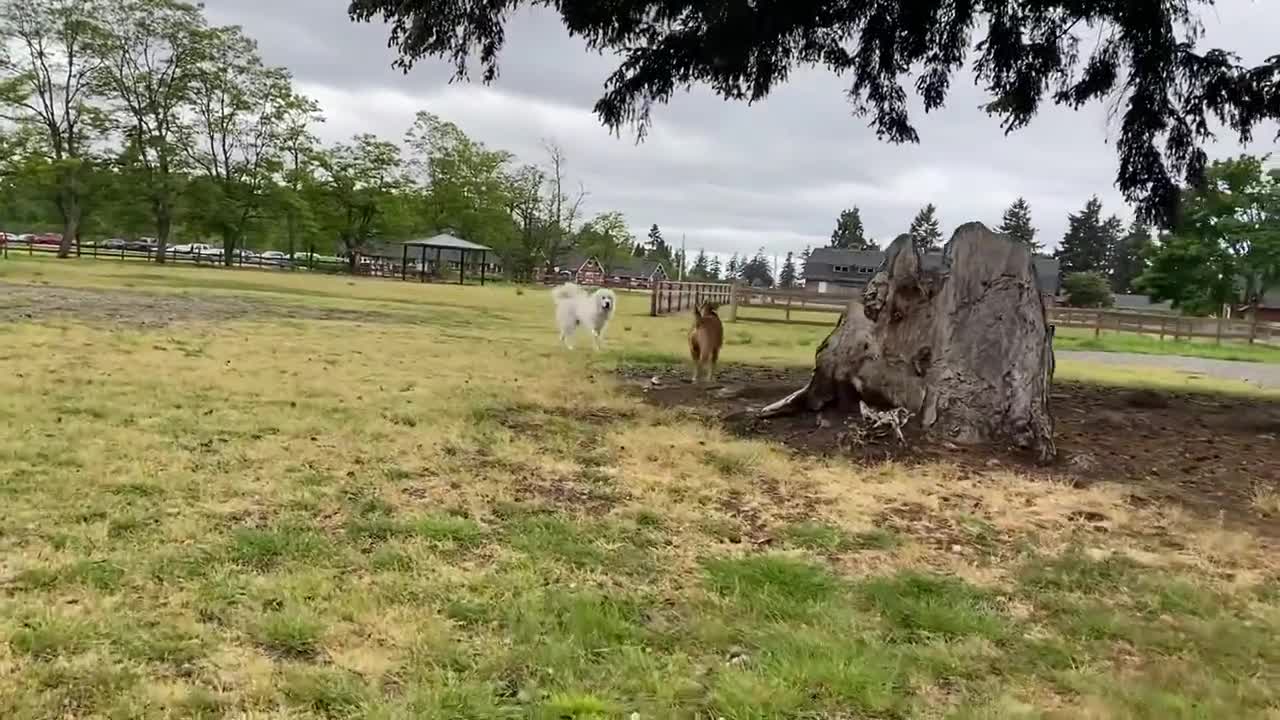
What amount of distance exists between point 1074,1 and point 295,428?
743 cm

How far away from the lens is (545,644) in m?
2.68

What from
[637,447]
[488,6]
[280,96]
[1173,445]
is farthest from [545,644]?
[280,96]

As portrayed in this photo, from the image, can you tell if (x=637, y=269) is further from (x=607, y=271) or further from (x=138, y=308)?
(x=138, y=308)

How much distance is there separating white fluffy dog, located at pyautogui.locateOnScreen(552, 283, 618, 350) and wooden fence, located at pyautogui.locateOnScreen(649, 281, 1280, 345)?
12548mm

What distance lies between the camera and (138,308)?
14547 mm

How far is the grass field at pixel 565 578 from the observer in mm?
2436

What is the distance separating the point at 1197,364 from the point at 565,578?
59.4 feet

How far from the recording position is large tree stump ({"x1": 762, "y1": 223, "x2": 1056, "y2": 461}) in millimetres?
6027

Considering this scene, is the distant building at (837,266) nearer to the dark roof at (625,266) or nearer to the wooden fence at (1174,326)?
the dark roof at (625,266)

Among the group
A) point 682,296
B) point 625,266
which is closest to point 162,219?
point 682,296

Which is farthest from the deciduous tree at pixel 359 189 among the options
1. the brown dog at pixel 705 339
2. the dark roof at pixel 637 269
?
the brown dog at pixel 705 339

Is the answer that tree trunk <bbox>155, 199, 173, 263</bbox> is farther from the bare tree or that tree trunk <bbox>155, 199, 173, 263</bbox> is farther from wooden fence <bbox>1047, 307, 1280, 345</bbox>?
wooden fence <bbox>1047, 307, 1280, 345</bbox>

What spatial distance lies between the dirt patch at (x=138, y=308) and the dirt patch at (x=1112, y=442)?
26.7 feet

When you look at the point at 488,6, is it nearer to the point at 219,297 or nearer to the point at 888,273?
the point at 888,273
